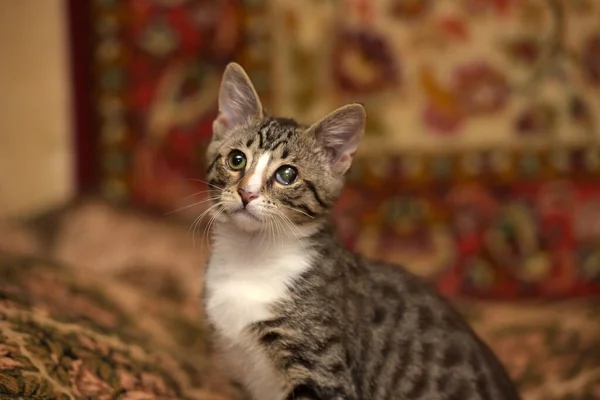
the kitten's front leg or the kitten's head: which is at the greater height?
the kitten's head

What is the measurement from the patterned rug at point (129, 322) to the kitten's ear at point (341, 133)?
2.12 ft

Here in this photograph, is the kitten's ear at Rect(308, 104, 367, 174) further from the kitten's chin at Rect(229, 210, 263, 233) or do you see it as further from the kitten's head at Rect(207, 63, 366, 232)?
the kitten's chin at Rect(229, 210, 263, 233)

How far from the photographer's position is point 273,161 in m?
1.37

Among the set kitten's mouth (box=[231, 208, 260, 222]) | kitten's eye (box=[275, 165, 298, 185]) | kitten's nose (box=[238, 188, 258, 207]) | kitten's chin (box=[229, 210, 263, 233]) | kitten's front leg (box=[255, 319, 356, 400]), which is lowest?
kitten's front leg (box=[255, 319, 356, 400])

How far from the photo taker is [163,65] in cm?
249

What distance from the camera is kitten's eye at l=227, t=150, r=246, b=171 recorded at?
1.39 meters

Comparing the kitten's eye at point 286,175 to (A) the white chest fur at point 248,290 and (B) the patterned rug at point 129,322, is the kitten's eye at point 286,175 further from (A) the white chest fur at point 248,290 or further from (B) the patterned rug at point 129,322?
(B) the patterned rug at point 129,322

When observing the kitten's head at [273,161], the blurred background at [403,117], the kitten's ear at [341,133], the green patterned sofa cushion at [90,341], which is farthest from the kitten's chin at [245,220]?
the blurred background at [403,117]

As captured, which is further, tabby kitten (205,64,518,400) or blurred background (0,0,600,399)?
blurred background (0,0,600,399)

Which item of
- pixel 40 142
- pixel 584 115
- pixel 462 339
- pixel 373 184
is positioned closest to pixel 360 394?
pixel 462 339

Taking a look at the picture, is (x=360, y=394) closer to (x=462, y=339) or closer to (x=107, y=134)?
(x=462, y=339)

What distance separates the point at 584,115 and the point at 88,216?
1.84 metres

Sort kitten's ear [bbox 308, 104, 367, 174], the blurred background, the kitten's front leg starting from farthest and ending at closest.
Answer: the blurred background < kitten's ear [bbox 308, 104, 367, 174] < the kitten's front leg

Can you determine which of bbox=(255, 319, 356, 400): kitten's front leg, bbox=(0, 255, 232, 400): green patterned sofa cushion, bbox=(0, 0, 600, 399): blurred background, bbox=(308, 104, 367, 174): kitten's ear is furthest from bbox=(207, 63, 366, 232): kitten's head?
bbox=(0, 0, 600, 399): blurred background
